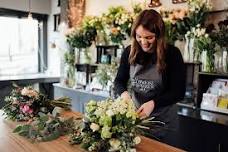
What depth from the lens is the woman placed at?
67.4 inches

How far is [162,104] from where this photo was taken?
172cm

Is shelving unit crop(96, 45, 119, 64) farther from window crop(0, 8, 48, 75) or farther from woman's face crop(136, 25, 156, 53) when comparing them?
woman's face crop(136, 25, 156, 53)

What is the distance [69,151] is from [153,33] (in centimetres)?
89

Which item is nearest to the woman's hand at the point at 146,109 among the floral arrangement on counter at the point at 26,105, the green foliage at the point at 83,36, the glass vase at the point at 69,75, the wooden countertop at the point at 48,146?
the wooden countertop at the point at 48,146

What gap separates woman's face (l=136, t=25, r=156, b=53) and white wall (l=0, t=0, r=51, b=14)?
433cm

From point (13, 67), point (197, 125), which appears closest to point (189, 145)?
point (197, 125)

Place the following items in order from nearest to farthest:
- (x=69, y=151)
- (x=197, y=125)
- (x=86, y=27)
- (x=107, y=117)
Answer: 1. (x=107, y=117)
2. (x=69, y=151)
3. (x=197, y=125)
4. (x=86, y=27)

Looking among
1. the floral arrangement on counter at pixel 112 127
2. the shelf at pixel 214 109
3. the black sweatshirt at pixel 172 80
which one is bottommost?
the shelf at pixel 214 109

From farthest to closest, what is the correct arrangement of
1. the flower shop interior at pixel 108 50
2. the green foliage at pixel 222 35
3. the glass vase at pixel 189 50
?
the glass vase at pixel 189 50, the flower shop interior at pixel 108 50, the green foliage at pixel 222 35

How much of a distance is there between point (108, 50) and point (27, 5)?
2.34 metres

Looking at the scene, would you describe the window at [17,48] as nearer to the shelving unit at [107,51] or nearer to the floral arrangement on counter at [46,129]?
the shelving unit at [107,51]

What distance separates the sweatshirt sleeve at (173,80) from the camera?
1.73 m

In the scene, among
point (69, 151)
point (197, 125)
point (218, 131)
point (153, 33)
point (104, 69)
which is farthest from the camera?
point (104, 69)

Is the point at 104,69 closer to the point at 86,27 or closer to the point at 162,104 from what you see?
the point at 86,27
